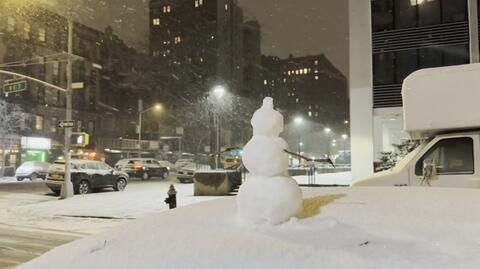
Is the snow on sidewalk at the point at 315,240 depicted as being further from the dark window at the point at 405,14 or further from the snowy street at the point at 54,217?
the dark window at the point at 405,14

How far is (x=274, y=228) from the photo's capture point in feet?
10.3

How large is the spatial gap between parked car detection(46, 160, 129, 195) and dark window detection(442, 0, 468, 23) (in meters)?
18.9

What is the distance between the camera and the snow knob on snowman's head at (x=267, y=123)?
355 cm

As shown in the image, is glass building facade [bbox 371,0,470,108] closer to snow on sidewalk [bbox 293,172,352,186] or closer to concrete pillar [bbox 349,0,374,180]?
concrete pillar [bbox 349,0,374,180]

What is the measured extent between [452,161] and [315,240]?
541 centimetres

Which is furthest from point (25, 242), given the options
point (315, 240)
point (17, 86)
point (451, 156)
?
point (17, 86)

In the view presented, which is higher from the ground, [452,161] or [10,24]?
[10,24]

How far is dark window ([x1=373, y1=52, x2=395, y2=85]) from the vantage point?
2497 cm

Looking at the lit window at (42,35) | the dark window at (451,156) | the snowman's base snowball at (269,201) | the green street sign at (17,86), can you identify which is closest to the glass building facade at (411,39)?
the dark window at (451,156)

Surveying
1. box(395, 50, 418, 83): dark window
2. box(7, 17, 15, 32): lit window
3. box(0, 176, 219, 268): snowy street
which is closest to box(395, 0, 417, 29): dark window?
box(395, 50, 418, 83): dark window

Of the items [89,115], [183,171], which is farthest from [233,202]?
[89,115]

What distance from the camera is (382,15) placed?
25406 mm

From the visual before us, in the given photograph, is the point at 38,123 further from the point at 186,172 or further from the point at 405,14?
the point at 405,14

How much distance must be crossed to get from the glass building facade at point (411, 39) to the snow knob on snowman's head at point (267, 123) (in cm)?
2190
